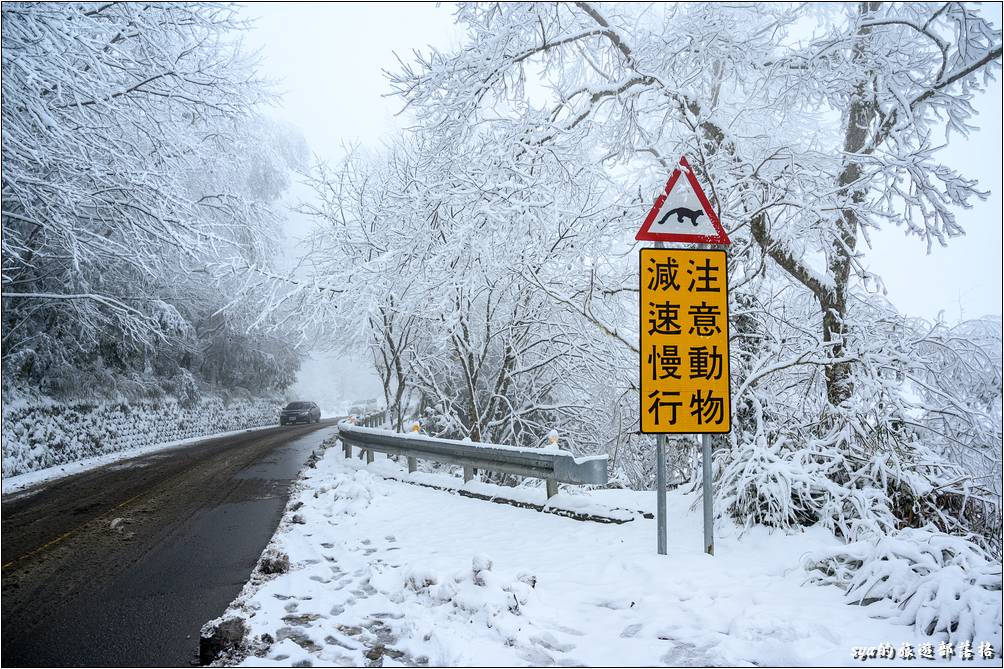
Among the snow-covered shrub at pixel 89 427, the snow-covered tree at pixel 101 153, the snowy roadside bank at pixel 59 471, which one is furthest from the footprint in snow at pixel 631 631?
the snow-covered shrub at pixel 89 427

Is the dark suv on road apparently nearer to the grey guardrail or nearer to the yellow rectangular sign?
the grey guardrail

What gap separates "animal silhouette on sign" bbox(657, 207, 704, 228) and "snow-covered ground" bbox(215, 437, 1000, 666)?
2973mm

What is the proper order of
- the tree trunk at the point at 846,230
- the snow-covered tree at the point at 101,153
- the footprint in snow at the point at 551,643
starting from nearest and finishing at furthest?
the footprint in snow at the point at 551,643
the tree trunk at the point at 846,230
the snow-covered tree at the point at 101,153

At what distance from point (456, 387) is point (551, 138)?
8.81m

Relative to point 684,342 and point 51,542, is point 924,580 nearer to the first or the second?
point 684,342

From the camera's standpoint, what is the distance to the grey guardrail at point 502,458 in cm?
635

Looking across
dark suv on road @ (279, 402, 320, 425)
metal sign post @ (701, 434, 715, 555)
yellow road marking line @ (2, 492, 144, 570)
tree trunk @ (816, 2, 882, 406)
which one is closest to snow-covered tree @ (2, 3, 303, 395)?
yellow road marking line @ (2, 492, 144, 570)

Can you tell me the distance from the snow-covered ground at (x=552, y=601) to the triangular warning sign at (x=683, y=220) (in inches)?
111

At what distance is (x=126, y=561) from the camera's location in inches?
200

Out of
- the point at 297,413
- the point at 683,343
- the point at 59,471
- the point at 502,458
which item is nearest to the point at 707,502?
the point at 683,343

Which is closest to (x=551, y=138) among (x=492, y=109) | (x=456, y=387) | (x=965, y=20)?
(x=492, y=109)

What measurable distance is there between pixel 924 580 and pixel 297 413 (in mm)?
29975

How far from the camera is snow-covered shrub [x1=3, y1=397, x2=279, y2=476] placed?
11930mm

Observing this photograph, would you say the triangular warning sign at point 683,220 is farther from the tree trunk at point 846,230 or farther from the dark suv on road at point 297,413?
the dark suv on road at point 297,413
